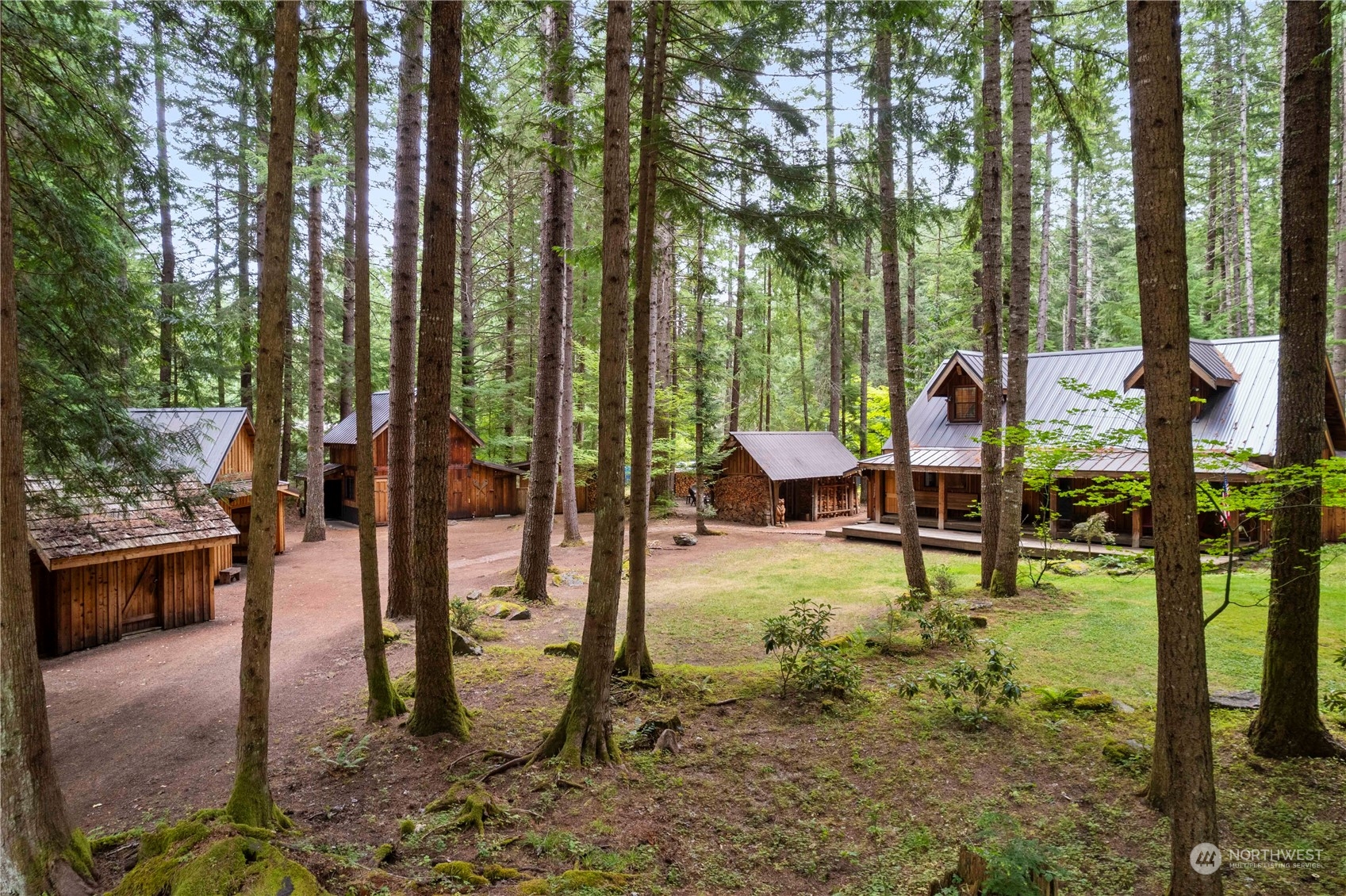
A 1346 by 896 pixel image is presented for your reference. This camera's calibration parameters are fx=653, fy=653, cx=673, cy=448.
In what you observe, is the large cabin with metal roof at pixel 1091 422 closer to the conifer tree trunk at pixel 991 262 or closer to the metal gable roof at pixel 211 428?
the conifer tree trunk at pixel 991 262

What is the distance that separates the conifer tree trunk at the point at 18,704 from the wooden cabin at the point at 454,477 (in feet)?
66.2

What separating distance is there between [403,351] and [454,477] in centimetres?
1683

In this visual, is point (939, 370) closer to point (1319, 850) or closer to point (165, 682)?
point (1319, 850)

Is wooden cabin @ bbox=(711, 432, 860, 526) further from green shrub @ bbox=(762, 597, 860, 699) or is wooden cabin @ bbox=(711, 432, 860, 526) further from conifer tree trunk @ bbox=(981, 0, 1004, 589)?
green shrub @ bbox=(762, 597, 860, 699)

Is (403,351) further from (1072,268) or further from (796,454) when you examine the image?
(1072,268)

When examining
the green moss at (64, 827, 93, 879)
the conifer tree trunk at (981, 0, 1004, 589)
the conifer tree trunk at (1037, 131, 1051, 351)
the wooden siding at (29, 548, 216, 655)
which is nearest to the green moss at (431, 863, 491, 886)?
the green moss at (64, 827, 93, 879)

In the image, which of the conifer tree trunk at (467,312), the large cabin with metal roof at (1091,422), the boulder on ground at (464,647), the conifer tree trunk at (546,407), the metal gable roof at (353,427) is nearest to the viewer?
the boulder on ground at (464,647)

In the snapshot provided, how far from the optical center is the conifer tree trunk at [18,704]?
3699mm

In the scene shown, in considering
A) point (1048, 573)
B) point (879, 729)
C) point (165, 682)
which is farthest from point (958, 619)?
point (165, 682)

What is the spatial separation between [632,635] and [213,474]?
1236 cm

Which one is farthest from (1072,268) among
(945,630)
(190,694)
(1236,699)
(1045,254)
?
(190,694)

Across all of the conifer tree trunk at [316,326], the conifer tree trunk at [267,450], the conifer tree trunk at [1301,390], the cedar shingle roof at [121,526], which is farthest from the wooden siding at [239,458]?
the conifer tree trunk at [1301,390]

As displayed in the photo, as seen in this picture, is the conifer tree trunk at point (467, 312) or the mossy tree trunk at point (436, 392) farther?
the conifer tree trunk at point (467, 312)

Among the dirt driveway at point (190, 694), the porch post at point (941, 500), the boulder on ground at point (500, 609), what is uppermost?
the porch post at point (941, 500)
